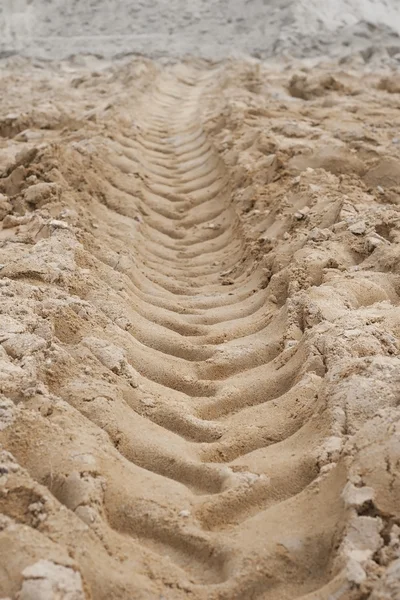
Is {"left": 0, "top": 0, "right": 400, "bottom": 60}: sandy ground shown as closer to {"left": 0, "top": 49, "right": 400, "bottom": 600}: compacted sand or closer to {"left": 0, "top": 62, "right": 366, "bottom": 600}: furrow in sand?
{"left": 0, "top": 49, "right": 400, "bottom": 600}: compacted sand

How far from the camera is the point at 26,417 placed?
1794 millimetres

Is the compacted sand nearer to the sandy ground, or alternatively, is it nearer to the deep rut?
the deep rut

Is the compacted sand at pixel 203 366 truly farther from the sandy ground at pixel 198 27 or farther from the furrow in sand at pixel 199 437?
the sandy ground at pixel 198 27

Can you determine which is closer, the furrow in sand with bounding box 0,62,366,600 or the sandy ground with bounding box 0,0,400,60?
the furrow in sand with bounding box 0,62,366,600

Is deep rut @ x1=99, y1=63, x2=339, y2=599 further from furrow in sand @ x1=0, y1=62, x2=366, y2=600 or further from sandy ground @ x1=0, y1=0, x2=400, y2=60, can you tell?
sandy ground @ x1=0, y1=0, x2=400, y2=60

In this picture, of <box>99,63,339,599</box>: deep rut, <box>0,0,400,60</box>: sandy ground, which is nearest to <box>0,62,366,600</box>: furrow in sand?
<box>99,63,339,599</box>: deep rut

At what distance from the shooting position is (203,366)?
2408 millimetres

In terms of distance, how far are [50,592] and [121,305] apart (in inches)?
56.6

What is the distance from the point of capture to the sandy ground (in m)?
8.57

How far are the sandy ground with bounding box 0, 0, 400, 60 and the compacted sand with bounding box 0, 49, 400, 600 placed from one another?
4590 millimetres

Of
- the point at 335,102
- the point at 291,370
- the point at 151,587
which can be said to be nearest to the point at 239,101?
the point at 335,102

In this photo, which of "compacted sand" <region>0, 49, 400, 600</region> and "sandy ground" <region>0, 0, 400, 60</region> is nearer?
"compacted sand" <region>0, 49, 400, 600</region>

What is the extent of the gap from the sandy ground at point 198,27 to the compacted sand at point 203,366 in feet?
15.1

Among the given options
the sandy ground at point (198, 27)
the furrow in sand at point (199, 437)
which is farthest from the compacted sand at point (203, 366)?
the sandy ground at point (198, 27)
